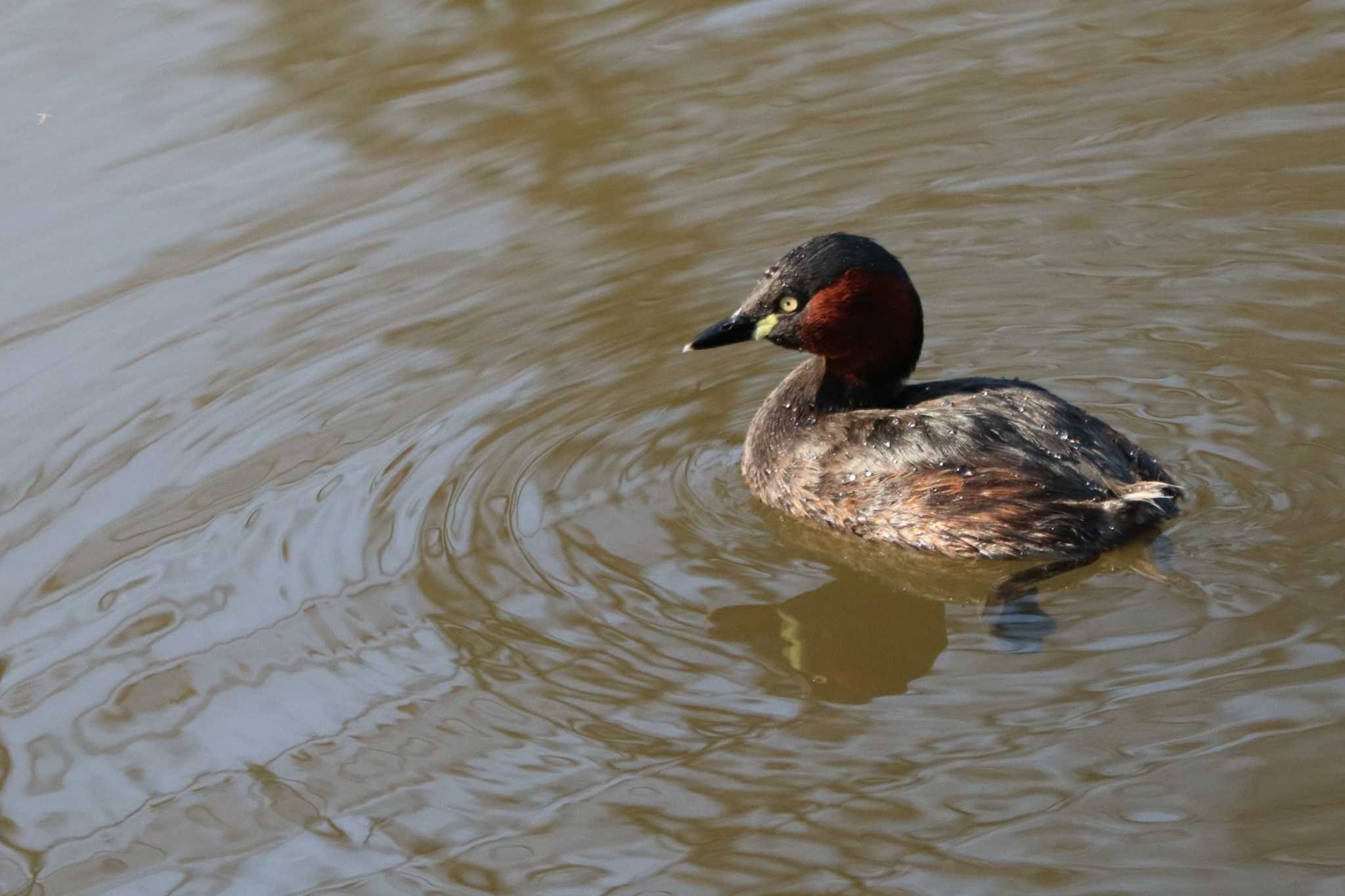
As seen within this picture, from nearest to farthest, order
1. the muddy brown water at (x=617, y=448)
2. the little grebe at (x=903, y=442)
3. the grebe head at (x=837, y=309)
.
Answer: the muddy brown water at (x=617, y=448) < the little grebe at (x=903, y=442) < the grebe head at (x=837, y=309)

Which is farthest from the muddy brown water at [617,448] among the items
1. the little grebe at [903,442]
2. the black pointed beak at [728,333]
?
the black pointed beak at [728,333]

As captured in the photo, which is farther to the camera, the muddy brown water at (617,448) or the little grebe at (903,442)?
the little grebe at (903,442)

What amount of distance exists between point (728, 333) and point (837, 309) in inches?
14.1

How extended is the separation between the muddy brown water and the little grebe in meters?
0.13

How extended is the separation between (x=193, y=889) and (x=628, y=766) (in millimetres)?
1087

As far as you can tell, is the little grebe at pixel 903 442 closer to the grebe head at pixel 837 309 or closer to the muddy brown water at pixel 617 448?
the grebe head at pixel 837 309

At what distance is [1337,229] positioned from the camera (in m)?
6.54

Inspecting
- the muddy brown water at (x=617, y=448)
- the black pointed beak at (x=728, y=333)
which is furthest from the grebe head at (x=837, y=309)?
the muddy brown water at (x=617, y=448)

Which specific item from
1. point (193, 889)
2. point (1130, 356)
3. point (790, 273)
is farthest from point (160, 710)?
point (1130, 356)

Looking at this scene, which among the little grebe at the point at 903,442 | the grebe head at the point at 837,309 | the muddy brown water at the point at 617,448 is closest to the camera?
the muddy brown water at the point at 617,448

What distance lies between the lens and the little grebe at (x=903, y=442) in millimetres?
4914

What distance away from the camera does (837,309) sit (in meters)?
5.50

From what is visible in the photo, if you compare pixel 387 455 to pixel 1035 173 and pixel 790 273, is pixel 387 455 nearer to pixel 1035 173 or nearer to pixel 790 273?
pixel 790 273

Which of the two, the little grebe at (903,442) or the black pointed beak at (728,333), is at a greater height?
the black pointed beak at (728,333)
